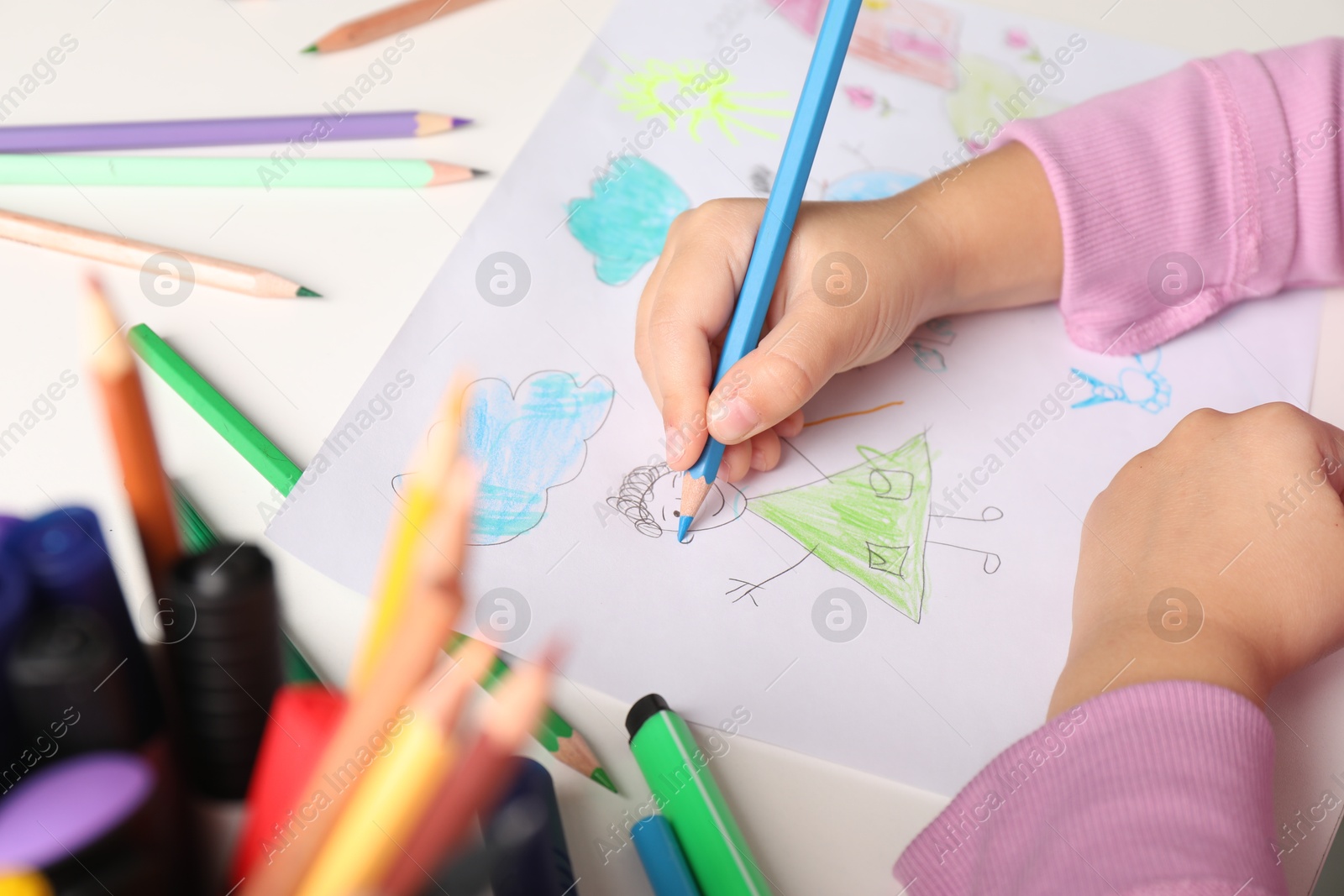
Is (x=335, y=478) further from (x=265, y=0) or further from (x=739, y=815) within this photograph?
(x=265, y=0)

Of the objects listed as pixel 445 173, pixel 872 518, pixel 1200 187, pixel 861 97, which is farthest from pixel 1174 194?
pixel 445 173

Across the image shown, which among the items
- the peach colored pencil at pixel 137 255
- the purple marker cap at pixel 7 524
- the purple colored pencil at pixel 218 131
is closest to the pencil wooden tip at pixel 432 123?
the purple colored pencil at pixel 218 131

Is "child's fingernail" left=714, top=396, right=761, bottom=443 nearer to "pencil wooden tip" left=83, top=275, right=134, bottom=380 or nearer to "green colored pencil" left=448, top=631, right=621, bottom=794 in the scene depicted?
"green colored pencil" left=448, top=631, right=621, bottom=794

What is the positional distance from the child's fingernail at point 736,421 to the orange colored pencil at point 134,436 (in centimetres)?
28

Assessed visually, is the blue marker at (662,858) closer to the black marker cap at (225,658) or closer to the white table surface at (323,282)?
the white table surface at (323,282)

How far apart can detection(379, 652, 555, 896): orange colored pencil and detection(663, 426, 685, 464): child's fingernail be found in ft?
1.02

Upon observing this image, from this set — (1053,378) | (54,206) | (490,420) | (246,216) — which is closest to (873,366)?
(1053,378)

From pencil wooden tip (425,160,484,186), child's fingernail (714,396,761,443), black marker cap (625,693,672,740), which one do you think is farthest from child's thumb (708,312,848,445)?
pencil wooden tip (425,160,484,186)

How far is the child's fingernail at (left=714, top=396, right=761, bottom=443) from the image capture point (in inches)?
18.4

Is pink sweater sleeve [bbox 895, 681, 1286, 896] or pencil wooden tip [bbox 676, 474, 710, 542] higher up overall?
pencil wooden tip [bbox 676, 474, 710, 542]

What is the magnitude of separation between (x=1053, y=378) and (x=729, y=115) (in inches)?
11.0

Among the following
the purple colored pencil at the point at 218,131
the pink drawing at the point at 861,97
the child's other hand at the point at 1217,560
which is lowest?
the child's other hand at the point at 1217,560

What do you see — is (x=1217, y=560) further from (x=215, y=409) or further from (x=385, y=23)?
(x=385, y=23)

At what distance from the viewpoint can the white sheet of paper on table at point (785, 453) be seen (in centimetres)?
45
